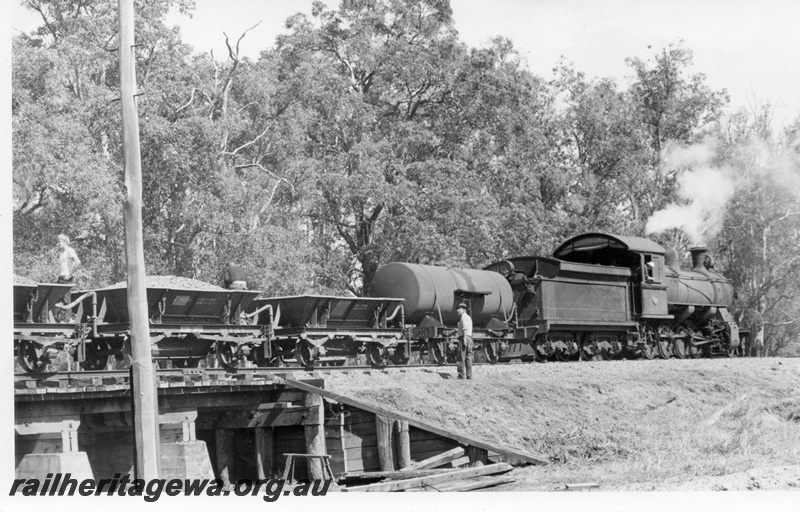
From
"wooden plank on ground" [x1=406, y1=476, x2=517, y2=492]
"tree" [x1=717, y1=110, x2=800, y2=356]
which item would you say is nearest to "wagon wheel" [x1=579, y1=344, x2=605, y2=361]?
"wooden plank on ground" [x1=406, y1=476, x2=517, y2=492]

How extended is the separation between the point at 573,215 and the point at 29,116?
22322 millimetres

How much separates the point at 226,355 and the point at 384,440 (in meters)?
6.69

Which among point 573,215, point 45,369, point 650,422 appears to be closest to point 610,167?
point 573,215

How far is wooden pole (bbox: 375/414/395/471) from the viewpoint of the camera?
14055mm

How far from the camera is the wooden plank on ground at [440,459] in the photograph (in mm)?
13641

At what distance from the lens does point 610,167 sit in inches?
1571

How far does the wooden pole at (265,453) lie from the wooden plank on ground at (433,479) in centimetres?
278

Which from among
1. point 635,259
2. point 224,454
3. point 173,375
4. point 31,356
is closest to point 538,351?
point 635,259

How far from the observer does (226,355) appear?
19938mm

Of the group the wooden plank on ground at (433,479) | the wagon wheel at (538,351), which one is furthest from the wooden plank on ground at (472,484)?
the wagon wheel at (538,351)

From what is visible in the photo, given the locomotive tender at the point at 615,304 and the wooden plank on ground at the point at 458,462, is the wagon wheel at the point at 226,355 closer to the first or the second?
the wooden plank on ground at the point at 458,462

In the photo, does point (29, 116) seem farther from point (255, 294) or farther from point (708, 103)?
point (708, 103)

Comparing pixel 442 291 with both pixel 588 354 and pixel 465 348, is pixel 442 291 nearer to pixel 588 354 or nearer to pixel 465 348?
pixel 465 348

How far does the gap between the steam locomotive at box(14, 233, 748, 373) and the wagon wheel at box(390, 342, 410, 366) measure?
0.09ft
